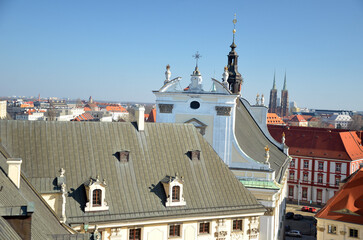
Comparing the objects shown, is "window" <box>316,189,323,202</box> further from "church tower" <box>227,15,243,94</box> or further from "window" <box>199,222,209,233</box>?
"window" <box>199,222,209,233</box>

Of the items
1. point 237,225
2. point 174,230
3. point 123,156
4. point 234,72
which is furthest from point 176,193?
point 234,72

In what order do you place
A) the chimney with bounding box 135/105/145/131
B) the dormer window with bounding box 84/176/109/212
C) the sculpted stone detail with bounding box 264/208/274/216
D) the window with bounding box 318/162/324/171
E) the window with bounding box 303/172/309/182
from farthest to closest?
the window with bounding box 303/172/309/182, the window with bounding box 318/162/324/171, the sculpted stone detail with bounding box 264/208/274/216, the chimney with bounding box 135/105/145/131, the dormer window with bounding box 84/176/109/212

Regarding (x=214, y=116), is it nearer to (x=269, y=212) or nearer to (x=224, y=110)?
(x=224, y=110)

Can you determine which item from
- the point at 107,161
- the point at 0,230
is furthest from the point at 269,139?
the point at 0,230

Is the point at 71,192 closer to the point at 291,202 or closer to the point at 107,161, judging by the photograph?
the point at 107,161

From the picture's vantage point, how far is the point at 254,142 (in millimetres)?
44594

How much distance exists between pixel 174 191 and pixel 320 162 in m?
52.7

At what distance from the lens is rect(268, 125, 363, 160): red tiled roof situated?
72.9m

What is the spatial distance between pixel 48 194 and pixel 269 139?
35.1 m

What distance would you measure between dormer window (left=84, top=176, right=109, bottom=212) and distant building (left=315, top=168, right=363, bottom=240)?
2514cm

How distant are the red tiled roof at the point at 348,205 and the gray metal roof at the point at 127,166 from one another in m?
16.0

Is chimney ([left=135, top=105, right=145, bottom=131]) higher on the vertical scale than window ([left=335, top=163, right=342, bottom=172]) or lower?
higher

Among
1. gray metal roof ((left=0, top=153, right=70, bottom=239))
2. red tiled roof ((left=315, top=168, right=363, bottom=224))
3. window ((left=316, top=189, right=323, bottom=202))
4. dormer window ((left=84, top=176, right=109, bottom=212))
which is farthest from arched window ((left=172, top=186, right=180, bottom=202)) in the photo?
window ((left=316, top=189, right=323, bottom=202))

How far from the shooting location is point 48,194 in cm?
2333
